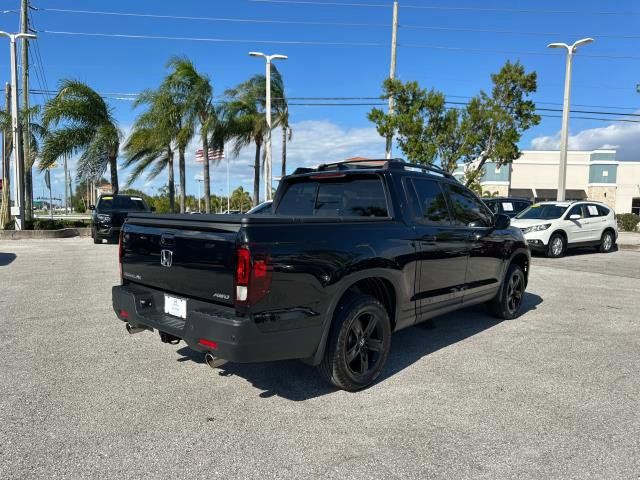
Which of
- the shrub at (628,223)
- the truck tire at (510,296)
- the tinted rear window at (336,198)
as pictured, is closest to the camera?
the tinted rear window at (336,198)

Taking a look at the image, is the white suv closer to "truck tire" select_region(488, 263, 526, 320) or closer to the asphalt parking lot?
"truck tire" select_region(488, 263, 526, 320)

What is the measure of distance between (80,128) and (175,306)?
20817 millimetres

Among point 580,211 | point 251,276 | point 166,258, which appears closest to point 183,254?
point 166,258

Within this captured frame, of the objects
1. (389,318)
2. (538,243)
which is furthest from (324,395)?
(538,243)

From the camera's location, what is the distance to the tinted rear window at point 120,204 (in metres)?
17.6

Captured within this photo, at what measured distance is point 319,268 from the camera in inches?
139

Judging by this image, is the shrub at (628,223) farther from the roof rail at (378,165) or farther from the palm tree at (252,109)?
the roof rail at (378,165)

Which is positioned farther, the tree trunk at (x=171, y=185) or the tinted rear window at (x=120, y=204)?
the tree trunk at (x=171, y=185)

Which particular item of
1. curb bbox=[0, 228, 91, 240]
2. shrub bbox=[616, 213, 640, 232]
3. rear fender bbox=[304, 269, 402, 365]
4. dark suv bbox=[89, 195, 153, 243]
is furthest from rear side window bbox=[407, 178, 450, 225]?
shrub bbox=[616, 213, 640, 232]

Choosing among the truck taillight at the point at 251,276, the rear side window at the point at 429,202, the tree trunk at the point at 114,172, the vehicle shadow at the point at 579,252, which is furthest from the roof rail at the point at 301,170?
the tree trunk at the point at 114,172

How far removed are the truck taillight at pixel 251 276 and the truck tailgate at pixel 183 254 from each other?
73 mm

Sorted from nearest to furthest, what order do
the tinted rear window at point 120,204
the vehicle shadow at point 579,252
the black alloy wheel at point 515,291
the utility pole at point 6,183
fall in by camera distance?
the black alloy wheel at point 515,291, the vehicle shadow at point 579,252, the tinted rear window at point 120,204, the utility pole at point 6,183

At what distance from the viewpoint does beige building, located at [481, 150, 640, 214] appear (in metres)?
62.2

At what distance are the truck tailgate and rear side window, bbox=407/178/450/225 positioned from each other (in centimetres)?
205
